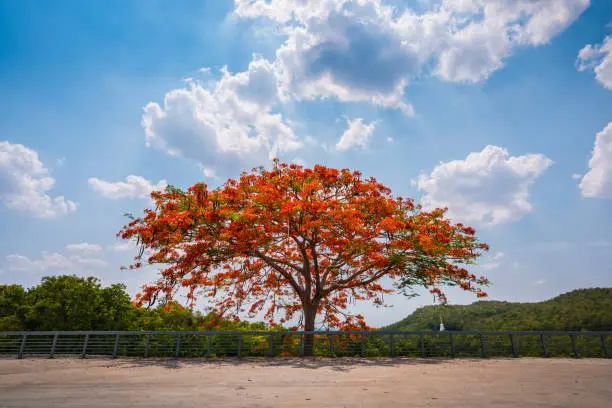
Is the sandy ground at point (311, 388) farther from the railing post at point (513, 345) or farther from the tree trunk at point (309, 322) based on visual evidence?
the railing post at point (513, 345)

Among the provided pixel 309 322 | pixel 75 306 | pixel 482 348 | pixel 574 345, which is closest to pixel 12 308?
pixel 75 306

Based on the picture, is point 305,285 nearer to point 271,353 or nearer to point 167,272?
point 271,353

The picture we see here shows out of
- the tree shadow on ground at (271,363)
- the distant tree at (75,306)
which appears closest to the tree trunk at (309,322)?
the tree shadow on ground at (271,363)

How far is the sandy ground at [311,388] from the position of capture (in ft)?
18.9

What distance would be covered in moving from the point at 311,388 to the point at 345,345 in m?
8.38

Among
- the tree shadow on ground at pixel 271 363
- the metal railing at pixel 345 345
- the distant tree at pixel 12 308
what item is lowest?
the tree shadow on ground at pixel 271 363

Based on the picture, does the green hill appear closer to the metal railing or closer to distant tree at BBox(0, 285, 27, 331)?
the metal railing

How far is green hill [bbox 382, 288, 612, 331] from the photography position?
1734 inches

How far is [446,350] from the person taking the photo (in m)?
15.1

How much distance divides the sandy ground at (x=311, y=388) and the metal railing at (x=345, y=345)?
4567 mm

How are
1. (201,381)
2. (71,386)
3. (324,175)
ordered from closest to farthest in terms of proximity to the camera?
(71,386) → (201,381) → (324,175)

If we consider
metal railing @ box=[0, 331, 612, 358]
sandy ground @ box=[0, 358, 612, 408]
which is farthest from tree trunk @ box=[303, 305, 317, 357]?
sandy ground @ box=[0, 358, 612, 408]

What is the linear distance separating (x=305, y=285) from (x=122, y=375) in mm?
8828

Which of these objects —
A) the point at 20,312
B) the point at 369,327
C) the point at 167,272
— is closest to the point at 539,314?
the point at 369,327
